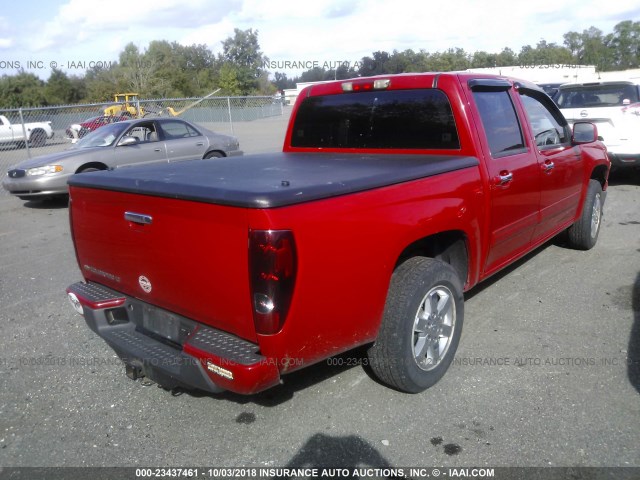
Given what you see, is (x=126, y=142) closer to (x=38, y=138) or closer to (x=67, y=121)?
(x=38, y=138)

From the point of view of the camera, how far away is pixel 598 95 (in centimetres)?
1057

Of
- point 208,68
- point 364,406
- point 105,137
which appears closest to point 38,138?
point 105,137

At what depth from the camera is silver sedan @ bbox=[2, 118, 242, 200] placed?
997 cm

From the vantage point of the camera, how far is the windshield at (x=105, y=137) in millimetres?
10625

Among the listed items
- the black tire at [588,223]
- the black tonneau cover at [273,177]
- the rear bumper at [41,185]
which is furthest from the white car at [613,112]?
the rear bumper at [41,185]

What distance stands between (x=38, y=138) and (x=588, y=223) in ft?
49.1

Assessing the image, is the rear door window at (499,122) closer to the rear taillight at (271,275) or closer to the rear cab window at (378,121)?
the rear cab window at (378,121)

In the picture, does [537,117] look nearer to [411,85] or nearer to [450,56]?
[411,85]

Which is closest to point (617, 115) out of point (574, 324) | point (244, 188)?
point (574, 324)

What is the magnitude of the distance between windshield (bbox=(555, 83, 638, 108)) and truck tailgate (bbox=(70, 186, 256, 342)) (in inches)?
386

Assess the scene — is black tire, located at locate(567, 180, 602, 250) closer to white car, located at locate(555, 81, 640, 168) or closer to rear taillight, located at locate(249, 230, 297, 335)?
white car, located at locate(555, 81, 640, 168)

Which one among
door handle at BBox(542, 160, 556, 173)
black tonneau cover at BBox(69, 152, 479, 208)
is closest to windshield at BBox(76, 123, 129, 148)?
black tonneau cover at BBox(69, 152, 479, 208)

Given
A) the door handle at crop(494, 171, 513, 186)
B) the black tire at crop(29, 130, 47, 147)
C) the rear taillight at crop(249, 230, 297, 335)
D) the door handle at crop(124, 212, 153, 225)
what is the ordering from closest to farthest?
the rear taillight at crop(249, 230, 297, 335)
the door handle at crop(124, 212, 153, 225)
the door handle at crop(494, 171, 513, 186)
the black tire at crop(29, 130, 47, 147)

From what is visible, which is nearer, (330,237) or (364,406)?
(330,237)
